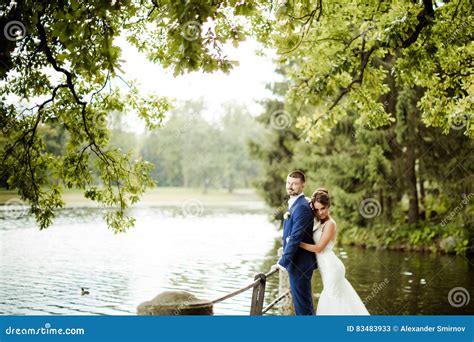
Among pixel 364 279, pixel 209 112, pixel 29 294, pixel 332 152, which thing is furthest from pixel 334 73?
pixel 209 112

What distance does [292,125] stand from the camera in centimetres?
3008

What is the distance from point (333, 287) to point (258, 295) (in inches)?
38.0

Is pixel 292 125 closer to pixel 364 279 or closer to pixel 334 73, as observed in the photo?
pixel 364 279

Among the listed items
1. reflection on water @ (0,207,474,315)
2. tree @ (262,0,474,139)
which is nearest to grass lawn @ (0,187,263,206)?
reflection on water @ (0,207,474,315)

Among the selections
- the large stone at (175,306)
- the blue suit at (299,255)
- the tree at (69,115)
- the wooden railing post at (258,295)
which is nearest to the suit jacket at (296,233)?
the blue suit at (299,255)

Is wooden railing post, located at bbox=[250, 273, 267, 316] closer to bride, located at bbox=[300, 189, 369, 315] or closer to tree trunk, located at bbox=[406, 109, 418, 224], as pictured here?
bride, located at bbox=[300, 189, 369, 315]

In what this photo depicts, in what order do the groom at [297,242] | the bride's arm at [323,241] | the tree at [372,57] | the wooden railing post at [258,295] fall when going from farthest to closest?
the tree at [372,57]
the bride's arm at [323,241]
the groom at [297,242]
the wooden railing post at [258,295]

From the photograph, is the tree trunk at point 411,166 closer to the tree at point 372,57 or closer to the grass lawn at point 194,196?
the tree at point 372,57

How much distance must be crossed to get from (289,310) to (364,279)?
8.00m

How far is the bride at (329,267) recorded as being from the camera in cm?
682

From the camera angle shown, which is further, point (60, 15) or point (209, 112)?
point (209, 112)

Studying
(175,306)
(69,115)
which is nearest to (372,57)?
(69,115)

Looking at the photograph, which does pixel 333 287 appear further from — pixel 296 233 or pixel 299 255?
pixel 296 233

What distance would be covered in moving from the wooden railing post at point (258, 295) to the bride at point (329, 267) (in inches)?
24.9
